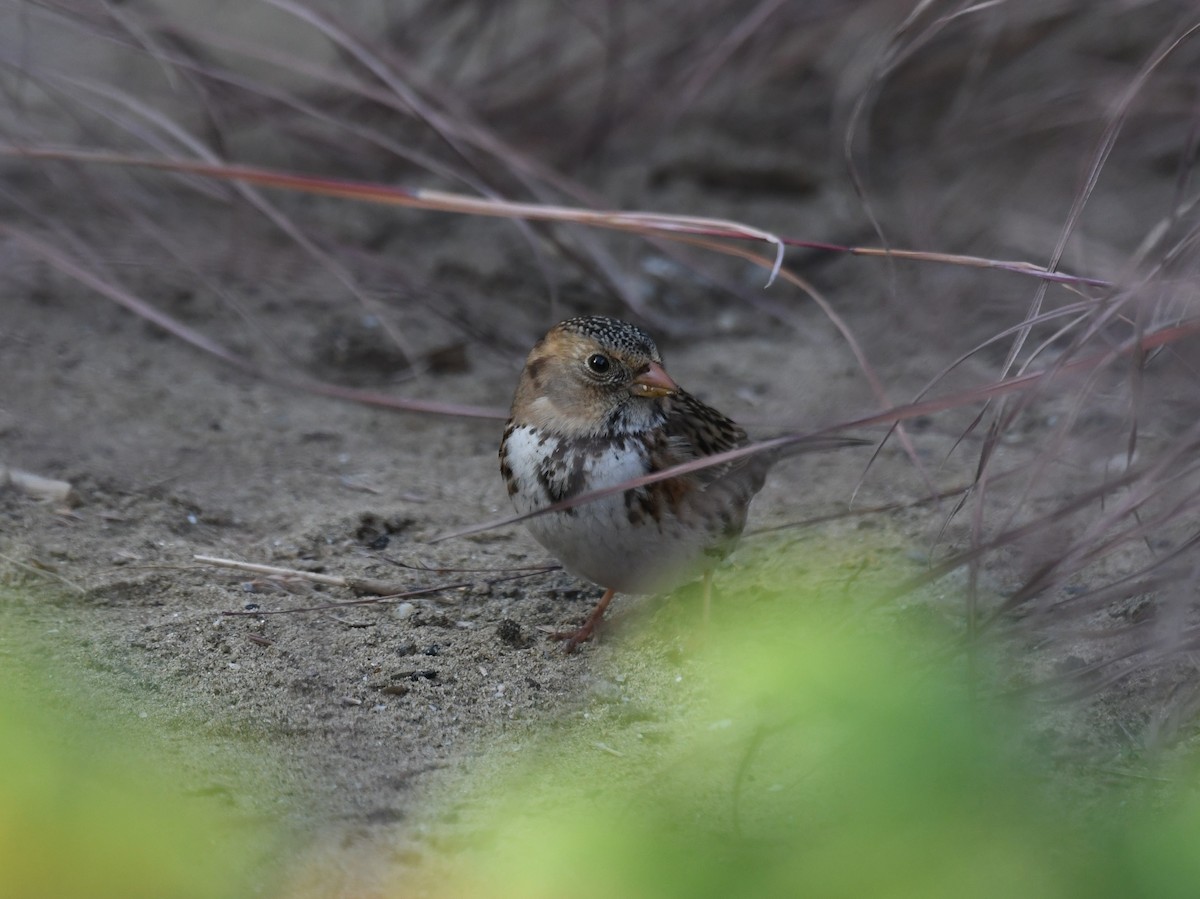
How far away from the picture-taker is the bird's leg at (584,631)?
129 inches

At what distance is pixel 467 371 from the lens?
16.7 feet

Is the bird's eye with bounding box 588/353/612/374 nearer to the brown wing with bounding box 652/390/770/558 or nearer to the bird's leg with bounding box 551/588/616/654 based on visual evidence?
the brown wing with bounding box 652/390/770/558

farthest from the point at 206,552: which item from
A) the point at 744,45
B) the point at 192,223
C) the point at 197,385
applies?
the point at 744,45

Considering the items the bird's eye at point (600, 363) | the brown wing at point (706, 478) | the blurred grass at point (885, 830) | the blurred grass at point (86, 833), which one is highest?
the bird's eye at point (600, 363)

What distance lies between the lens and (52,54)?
21.9 feet

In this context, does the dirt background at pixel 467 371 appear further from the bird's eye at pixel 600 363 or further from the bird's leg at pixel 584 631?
the bird's eye at pixel 600 363

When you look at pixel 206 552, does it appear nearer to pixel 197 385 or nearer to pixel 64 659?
pixel 64 659

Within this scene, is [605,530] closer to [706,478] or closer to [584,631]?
[706,478]

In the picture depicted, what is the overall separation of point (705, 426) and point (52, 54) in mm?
4705

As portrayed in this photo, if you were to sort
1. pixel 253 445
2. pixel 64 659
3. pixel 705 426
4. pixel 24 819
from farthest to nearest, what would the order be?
pixel 253 445 → pixel 705 426 → pixel 64 659 → pixel 24 819

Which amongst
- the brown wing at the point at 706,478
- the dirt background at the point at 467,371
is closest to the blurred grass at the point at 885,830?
the dirt background at the point at 467,371

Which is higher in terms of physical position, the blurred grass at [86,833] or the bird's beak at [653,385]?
the bird's beak at [653,385]

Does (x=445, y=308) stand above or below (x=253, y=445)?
above

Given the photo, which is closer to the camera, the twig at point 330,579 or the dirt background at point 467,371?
the dirt background at point 467,371
